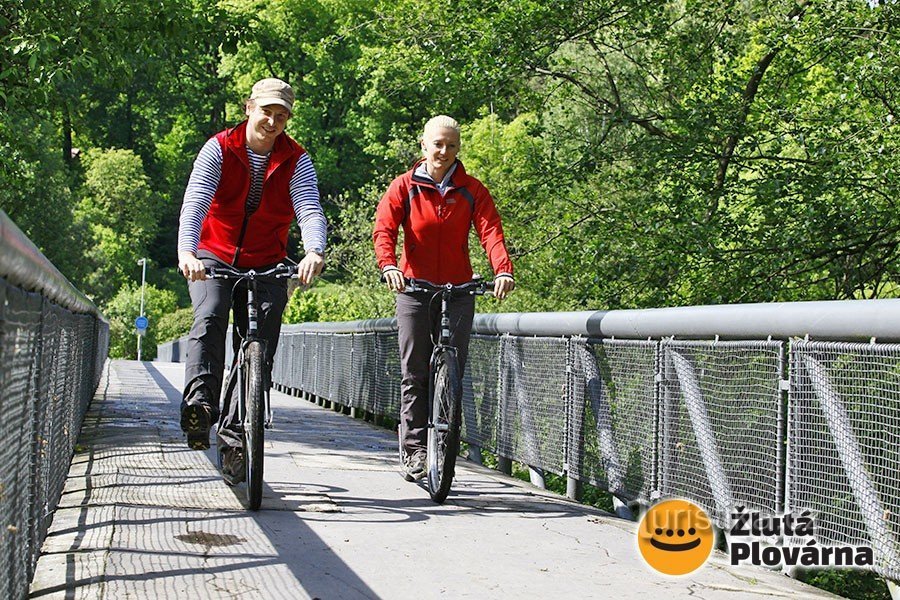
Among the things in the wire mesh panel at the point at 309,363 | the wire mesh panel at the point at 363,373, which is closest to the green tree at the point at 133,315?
the wire mesh panel at the point at 309,363

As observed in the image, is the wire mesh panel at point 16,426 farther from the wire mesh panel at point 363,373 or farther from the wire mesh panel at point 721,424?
the wire mesh panel at point 363,373

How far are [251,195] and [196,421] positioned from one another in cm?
118

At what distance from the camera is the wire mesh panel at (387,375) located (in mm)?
12164

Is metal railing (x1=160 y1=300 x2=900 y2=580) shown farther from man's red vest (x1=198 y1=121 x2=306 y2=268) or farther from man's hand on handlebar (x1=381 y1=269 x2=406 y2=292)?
man's red vest (x1=198 y1=121 x2=306 y2=268)

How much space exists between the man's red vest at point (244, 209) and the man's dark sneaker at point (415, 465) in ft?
4.94

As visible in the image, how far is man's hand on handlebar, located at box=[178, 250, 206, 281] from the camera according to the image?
20.3 feet

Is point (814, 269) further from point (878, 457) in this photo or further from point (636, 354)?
point (878, 457)

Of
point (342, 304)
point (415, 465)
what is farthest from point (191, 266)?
point (342, 304)

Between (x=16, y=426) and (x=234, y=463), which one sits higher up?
(x=16, y=426)

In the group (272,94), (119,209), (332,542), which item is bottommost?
(332,542)

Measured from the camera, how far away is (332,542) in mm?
5594

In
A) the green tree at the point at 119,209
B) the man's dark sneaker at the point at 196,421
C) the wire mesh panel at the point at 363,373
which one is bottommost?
the man's dark sneaker at the point at 196,421

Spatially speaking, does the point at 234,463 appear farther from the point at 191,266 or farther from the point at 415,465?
the point at 415,465

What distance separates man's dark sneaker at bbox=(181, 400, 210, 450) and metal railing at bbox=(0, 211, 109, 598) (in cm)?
67
